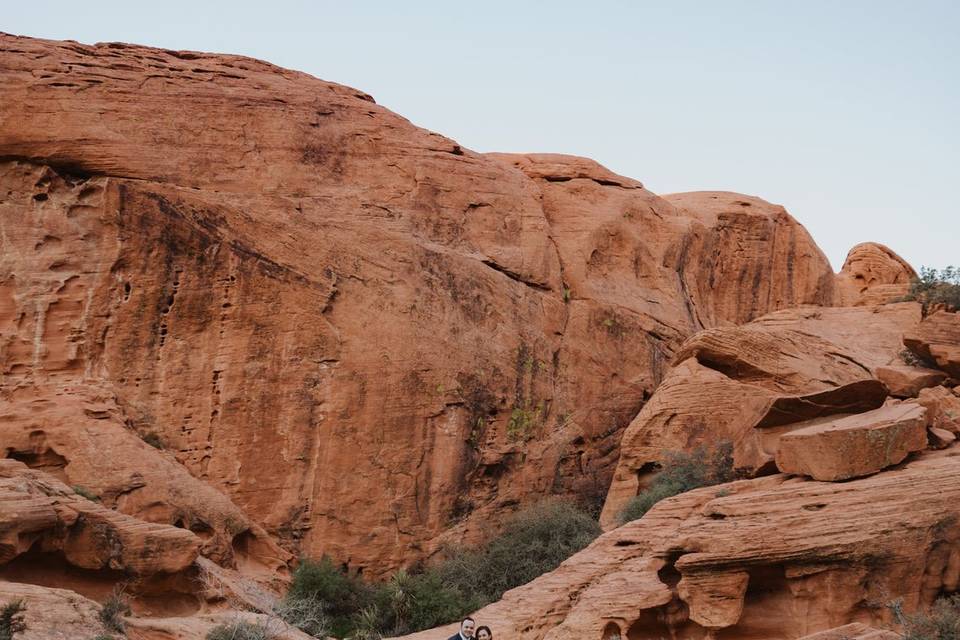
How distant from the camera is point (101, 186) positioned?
2580 cm

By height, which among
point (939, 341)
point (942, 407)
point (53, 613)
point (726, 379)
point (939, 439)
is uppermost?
point (939, 341)

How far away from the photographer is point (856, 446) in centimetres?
1911

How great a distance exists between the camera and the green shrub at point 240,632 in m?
18.9

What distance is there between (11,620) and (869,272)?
28.6 meters

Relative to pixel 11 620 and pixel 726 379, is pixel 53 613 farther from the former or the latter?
pixel 726 379

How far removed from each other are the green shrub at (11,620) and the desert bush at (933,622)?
36.0 ft

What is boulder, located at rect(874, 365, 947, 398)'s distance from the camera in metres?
23.2

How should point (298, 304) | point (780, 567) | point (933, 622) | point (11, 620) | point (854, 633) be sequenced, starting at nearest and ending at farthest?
point (11, 620)
point (933, 622)
point (854, 633)
point (780, 567)
point (298, 304)

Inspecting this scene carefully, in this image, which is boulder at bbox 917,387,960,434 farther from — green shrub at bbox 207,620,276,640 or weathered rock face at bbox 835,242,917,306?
weathered rock face at bbox 835,242,917,306

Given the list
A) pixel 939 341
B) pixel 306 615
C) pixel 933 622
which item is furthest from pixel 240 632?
pixel 939 341

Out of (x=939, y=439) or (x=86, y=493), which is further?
(x=86, y=493)

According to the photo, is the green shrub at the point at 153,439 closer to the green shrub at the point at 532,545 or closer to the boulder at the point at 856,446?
the green shrub at the point at 532,545

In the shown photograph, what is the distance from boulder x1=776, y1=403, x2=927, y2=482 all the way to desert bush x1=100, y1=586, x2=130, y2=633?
10.4m

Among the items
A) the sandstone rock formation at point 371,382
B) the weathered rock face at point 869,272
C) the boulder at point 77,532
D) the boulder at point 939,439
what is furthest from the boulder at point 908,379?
the weathered rock face at point 869,272
